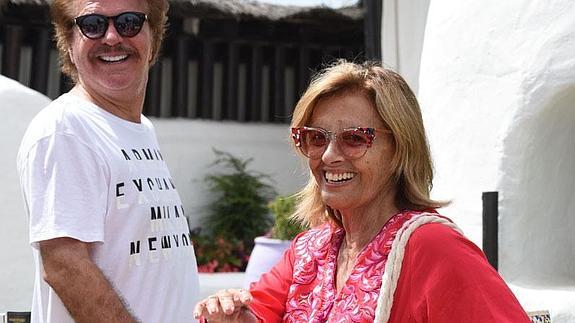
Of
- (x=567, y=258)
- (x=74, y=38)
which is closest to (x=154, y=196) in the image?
(x=74, y=38)

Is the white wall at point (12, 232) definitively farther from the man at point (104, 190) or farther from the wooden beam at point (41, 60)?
the wooden beam at point (41, 60)

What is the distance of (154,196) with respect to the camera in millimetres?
2271

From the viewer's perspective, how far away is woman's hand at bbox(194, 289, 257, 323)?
190 centimetres

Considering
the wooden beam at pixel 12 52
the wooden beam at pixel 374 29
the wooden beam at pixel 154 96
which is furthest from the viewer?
the wooden beam at pixel 154 96

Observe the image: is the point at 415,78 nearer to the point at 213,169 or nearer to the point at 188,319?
the point at 213,169

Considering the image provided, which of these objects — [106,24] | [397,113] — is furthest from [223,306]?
[106,24]

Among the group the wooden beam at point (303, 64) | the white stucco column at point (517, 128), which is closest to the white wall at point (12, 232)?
the white stucco column at point (517, 128)

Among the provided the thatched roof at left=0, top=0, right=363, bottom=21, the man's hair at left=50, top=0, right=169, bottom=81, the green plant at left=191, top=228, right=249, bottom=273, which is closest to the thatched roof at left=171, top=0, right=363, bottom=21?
the thatched roof at left=0, top=0, right=363, bottom=21

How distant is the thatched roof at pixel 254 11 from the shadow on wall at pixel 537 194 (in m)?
4.44

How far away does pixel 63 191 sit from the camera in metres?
2.07

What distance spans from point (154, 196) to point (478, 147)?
2850mm

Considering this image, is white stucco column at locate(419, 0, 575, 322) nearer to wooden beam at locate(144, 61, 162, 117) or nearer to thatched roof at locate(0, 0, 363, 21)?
thatched roof at locate(0, 0, 363, 21)

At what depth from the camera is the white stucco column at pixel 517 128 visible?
14.3 feet

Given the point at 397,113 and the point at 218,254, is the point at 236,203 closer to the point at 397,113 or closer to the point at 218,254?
the point at 218,254
